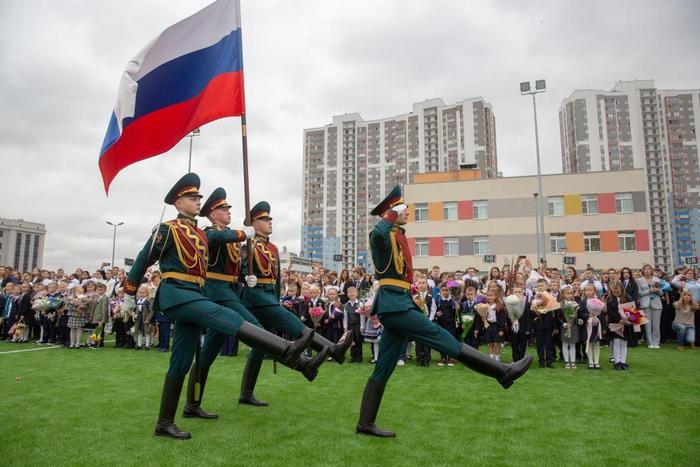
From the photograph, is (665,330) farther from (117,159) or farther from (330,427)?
(117,159)

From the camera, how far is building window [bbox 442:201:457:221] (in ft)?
135

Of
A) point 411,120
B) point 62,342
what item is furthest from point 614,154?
point 62,342

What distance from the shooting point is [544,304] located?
984cm

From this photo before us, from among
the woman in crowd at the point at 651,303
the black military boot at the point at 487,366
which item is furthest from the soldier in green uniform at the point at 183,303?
the woman in crowd at the point at 651,303

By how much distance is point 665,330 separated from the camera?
14.6m

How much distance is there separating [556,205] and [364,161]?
88588mm

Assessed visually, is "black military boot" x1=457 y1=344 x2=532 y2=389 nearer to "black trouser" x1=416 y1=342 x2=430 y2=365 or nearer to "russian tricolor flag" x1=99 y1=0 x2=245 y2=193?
"russian tricolor flag" x1=99 y1=0 x2=245 y2=193

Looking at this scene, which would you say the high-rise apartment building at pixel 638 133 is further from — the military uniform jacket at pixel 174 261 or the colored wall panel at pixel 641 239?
the military uniform jacket at pixel 174 261

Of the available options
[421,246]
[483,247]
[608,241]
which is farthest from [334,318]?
[608,241]

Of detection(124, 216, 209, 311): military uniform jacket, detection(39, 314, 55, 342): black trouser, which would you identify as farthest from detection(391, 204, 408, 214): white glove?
detection(39, 314, 55, 342): black trouser

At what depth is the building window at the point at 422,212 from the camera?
41875 mm

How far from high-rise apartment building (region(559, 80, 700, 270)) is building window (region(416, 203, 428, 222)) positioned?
68.8 metres

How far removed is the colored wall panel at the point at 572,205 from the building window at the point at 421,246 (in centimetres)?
1160

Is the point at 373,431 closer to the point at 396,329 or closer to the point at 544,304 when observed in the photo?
the point at 396,329
